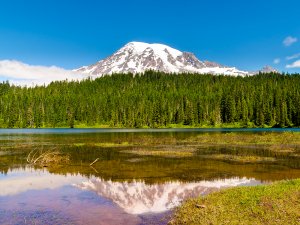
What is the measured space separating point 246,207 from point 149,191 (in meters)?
9.98

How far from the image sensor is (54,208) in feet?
76.0

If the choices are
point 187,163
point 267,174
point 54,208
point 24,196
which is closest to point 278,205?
point 54,208

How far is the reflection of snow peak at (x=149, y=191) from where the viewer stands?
2375cm

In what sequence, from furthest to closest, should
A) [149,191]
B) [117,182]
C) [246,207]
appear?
[117,182] < [149,191] < [246,207]

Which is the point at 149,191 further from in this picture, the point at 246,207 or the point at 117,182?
the point at 246,207

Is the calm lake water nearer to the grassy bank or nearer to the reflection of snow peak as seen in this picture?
the reflection of snow peak

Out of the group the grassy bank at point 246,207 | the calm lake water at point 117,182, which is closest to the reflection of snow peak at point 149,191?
the calm lake water at point 117,182

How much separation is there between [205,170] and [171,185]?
9.35 m

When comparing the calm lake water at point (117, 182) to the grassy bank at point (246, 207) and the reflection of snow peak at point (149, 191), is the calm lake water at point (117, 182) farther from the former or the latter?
the grassy bank at point (246, 207)

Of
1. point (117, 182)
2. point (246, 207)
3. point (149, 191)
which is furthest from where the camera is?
point (117, 182)

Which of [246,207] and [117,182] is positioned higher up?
[246,207]

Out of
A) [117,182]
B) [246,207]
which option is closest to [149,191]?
[117,182]

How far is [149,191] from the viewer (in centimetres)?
2809

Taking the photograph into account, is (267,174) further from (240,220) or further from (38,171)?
(38,171)
